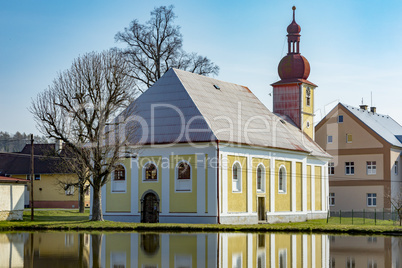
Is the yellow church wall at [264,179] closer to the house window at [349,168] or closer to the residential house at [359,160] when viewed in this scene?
the residential house at [359,160]

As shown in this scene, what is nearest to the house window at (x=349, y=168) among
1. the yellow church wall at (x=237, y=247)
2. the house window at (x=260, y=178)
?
Answer: the house window at (x=260, y=178)

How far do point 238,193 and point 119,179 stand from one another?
7815mm

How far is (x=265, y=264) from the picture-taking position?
20.4 meters

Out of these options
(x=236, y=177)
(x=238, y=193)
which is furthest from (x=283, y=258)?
(x=236, y=177)

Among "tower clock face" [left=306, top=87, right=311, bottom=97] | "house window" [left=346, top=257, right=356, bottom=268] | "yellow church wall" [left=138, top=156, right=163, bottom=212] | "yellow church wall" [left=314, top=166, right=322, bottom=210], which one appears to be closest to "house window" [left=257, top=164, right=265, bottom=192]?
"yellow church wall" [left=138, top=156, right=163, bottom=212]

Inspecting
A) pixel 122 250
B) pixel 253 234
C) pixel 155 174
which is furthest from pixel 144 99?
pixel 122 250

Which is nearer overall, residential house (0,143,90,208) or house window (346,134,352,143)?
house window (346,134,352,143)

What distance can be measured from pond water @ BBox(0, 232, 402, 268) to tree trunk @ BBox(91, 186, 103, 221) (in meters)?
6.91

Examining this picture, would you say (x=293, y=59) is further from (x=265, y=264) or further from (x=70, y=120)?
(x=265, y=264)

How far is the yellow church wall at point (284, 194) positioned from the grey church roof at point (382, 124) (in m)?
Answer: 19.1

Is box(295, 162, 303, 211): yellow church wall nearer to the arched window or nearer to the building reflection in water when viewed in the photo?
the arched window

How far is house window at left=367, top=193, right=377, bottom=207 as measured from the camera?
63666 millimetres

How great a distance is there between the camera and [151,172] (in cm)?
4281

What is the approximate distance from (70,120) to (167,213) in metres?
8.24
